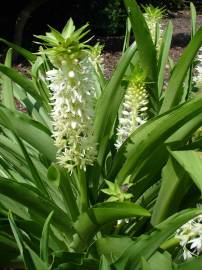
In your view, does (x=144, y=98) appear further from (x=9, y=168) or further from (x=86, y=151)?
(x=9, y=168)

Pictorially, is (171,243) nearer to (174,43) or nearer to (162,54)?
(162,54)

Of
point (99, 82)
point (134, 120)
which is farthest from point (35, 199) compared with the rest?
point (99, 82)

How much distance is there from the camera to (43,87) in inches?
93.7

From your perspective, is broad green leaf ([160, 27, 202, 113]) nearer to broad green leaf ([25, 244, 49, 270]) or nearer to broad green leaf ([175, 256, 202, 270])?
broad green leaf ([175, 256, 202, 270])

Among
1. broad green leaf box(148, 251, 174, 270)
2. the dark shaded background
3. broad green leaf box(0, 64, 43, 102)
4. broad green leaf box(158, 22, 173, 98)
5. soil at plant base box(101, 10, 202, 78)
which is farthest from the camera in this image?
the dark shaded background

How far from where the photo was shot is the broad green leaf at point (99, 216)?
58.0 inches

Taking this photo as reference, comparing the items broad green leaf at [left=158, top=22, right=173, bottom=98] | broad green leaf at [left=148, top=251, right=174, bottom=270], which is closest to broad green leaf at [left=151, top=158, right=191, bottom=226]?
broad green leaf at [left=148, top=251, right=174, bottom=270]

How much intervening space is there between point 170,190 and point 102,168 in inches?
14.8

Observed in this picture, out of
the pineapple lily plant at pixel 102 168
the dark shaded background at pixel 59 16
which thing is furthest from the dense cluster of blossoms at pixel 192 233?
the dark shaded background at pixel 59 16

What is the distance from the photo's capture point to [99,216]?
64.0 inches

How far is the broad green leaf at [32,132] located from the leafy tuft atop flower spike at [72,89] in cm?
26

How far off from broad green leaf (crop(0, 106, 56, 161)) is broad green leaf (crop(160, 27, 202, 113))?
1.59 feet

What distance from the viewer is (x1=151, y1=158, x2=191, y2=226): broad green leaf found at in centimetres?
179

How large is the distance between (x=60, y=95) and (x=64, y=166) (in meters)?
0.27
